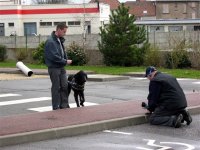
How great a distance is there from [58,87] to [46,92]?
539 cm

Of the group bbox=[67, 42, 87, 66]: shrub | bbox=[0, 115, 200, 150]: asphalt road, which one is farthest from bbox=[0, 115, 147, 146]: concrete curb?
bbox=[67, 42, 87, 66]: shrub

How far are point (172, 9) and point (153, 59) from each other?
6702 cm

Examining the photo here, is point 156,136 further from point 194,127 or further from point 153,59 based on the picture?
point 153,59

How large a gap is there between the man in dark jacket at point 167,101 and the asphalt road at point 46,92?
340cm

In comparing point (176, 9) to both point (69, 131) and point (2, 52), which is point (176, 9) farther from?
point (69, 131)

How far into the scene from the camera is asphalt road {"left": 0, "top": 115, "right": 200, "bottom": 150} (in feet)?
27.6

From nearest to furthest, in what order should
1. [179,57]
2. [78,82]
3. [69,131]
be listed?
[69,131], [78,82], [179,57]

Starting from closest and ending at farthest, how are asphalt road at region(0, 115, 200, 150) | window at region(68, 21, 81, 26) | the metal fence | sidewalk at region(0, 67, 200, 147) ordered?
1. asphalt road at region(0, 115, 200, 150)
2. sidewalk at region(0, 67, 200, 147)
3. the metal fence
4. window at region(68, 21, 81, 26)

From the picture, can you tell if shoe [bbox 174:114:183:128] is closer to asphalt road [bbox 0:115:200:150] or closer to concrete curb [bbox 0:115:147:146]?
asphalt road [bbox 0:115:200:150]

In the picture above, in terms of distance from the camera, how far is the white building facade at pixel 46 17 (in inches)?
2840

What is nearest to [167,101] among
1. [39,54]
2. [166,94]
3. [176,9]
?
[166,94]

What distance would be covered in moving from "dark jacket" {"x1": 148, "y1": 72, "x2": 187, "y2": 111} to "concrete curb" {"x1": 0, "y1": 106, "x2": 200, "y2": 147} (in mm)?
601

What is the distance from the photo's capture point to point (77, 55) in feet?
98.1

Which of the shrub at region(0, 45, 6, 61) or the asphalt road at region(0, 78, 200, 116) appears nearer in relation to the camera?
the asphalt road at region(0, 78, 200, 116)
